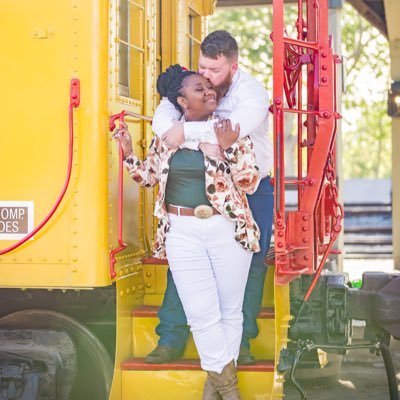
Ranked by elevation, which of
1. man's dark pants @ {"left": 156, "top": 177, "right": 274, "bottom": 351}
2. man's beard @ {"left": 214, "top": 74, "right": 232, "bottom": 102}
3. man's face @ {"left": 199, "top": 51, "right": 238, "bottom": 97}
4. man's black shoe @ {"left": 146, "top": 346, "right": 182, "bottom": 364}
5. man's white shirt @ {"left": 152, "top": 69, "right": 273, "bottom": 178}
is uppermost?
man's face @ {"left": 199, "top": 51, "right": 238, "bottom": 97}

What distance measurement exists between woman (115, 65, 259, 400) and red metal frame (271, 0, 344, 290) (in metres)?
0.23

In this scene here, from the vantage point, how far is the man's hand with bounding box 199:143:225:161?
13.9ft

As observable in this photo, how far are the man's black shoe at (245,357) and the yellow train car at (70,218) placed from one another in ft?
0.17

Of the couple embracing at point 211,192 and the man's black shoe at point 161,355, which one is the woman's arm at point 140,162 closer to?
the couple embracing at point 211,192

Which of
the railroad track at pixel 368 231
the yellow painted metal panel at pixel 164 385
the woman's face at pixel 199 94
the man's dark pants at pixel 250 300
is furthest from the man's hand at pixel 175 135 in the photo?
the railroad track at pixel 368 231

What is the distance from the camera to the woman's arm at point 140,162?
4.39m

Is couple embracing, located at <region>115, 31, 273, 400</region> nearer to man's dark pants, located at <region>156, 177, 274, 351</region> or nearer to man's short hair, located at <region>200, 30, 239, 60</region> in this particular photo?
man's short hair, located at <region>200, 30, 239, 60</region>

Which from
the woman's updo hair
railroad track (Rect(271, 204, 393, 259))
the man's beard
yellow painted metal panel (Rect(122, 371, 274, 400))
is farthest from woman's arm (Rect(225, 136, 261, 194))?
railroad track (Rect(271, 204, 393, 259))

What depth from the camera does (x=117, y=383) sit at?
456cm

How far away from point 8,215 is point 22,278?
1.00ft

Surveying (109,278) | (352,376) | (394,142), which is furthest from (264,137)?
(394,142)

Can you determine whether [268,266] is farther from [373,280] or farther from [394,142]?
[394,142]

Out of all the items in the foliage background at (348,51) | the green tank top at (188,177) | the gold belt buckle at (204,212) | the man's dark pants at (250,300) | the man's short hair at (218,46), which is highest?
the foliage background at (348,51)

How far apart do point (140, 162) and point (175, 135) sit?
0.36 m
